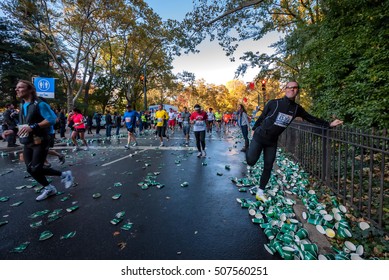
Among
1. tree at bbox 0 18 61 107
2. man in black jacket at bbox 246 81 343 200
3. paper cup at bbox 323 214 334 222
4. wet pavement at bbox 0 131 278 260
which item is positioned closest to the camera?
wet pavement at bbox 0 131 278 260

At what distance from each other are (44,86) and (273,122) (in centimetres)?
1203

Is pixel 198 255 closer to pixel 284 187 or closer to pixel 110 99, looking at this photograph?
pixel 284 187

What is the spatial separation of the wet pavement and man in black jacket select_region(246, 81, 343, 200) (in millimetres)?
878

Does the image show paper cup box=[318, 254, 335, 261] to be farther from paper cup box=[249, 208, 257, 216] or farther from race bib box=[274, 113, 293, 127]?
race bib box=[274, 113, 293, 127]

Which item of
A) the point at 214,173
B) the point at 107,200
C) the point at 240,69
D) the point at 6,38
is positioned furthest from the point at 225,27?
the point at 6,38

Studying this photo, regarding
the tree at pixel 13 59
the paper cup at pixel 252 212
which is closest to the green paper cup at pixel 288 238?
the paper cup at pixel 252 212

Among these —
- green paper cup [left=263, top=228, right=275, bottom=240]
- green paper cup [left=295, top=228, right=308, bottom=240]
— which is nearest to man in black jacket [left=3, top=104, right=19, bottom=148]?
green paper cup [left=263, top=228, right=275, bottom=240]

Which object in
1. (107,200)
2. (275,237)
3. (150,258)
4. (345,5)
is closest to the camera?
(150,258)

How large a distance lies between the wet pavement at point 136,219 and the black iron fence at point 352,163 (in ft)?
5.24

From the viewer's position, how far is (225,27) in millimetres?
10883

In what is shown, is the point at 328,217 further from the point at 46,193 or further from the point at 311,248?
the point at 46,193

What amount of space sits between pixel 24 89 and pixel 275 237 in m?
4.39

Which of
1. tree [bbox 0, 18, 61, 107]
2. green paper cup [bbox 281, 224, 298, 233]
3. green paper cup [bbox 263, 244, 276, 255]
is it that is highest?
tree [bbox 0, 18, 61, 107]

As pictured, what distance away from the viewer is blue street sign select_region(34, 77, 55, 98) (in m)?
11.2
